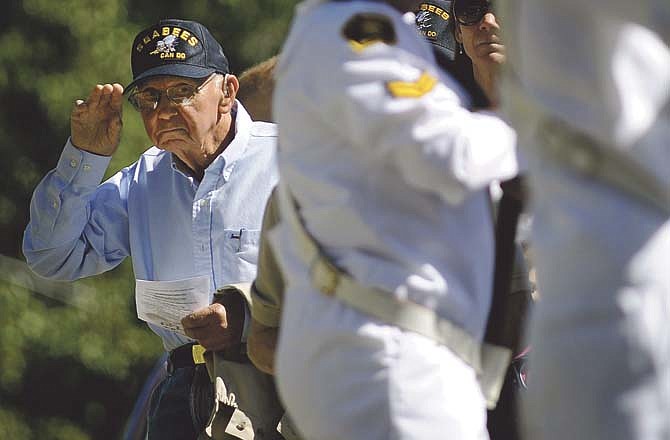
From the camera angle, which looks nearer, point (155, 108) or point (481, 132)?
point (481, 132)

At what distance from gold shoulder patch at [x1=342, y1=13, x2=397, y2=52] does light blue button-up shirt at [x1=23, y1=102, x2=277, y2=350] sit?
1.73 m

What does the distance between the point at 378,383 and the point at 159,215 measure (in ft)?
6.69

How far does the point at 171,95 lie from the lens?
15.9ft

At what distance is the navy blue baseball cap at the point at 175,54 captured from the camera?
483 cm

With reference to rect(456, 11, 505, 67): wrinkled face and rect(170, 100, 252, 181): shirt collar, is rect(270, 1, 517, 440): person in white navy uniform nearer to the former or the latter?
rect(456, 11, 505, 67): wrinkled face

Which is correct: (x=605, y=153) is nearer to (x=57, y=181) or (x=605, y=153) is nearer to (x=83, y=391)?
(x=57, y=181)

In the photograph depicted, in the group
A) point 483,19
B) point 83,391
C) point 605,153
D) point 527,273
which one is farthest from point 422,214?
point 83,391

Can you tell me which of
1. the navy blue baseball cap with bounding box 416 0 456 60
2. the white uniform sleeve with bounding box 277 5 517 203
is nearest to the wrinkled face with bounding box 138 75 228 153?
the navy blue baseball cap with bounding box 416 0 456 60

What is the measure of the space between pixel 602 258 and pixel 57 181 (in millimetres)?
2699

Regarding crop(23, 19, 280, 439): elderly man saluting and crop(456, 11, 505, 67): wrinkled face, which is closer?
crop(456, 11, 505, 67): wrinkled face

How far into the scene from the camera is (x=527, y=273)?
377 centimetres

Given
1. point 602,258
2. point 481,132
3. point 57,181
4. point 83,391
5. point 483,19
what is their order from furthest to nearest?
point 83,391 → point 57,181 → point 483,19 → point 481,132 → point 602,258

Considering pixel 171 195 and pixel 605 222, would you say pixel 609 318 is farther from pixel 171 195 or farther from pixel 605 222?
pixel 171 195

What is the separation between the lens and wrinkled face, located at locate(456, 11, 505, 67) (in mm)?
4551
